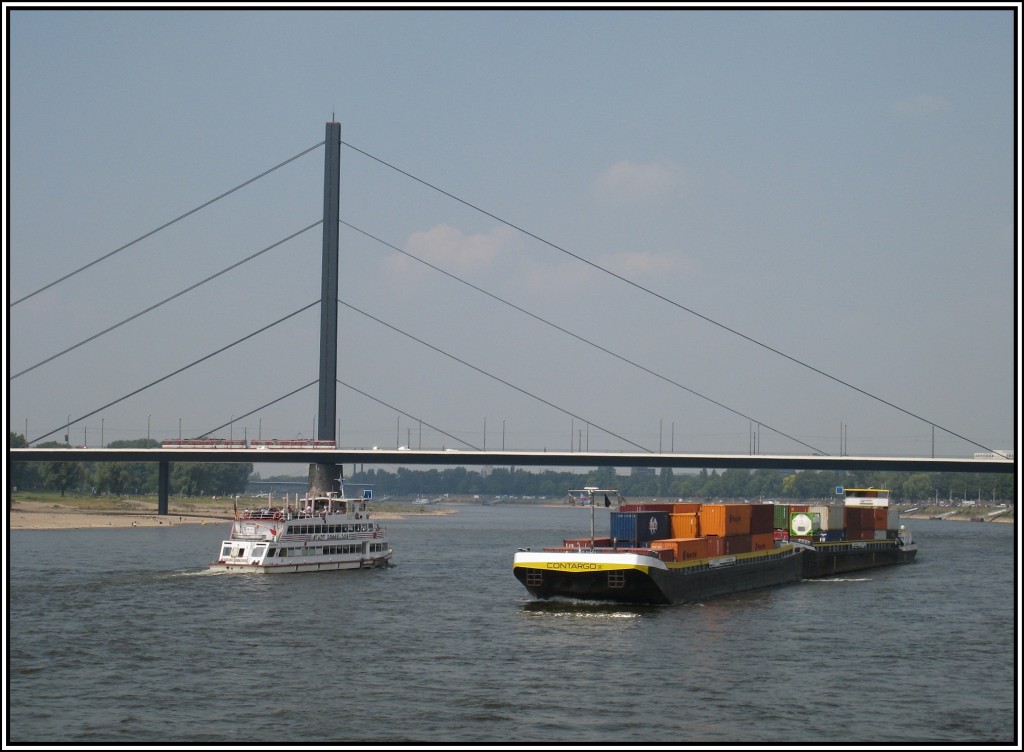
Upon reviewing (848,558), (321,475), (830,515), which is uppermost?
(321,475)

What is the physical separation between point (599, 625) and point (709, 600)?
11247 mm

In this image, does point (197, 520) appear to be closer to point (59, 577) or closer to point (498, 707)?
point (59, 577)

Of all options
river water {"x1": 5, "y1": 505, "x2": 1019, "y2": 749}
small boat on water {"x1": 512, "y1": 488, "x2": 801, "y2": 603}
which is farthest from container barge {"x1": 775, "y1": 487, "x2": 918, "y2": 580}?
river water {"x1": 5, "y1": 505, "x2": 1019, "y2": 749}

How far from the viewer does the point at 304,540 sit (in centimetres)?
6291

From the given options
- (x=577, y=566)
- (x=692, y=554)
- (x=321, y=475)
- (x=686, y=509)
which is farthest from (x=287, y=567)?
(x=321, y=475)

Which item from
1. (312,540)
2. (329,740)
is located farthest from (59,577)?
(329,740)

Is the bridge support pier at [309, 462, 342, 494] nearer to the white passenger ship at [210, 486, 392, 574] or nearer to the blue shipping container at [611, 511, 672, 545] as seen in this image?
the white passenger ship at [210, 486, 392, 574]

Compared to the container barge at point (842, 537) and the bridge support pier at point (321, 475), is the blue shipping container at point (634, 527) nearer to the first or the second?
the container barge at point (842, 537)

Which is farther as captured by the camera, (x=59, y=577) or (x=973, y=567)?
(x=973, y=567)

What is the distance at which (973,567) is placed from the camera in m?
76.4

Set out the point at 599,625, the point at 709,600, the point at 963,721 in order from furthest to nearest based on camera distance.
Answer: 1. the point at 709,600
2. the point at 599,625
3. the point at 963,721

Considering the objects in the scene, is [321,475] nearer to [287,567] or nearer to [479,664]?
[287,567]

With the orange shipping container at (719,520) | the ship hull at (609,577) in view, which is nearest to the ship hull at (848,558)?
the orange shipping container at (719,520)

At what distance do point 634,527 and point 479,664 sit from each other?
63.0ft
